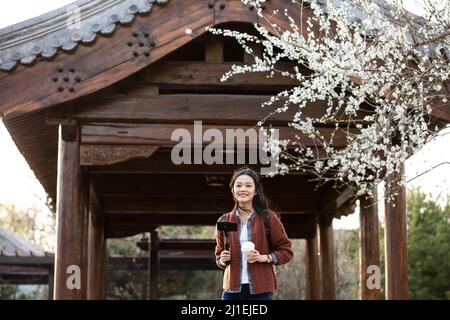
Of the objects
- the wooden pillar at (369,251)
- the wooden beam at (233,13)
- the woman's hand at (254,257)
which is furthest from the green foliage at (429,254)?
the woman's hand at (254,257)

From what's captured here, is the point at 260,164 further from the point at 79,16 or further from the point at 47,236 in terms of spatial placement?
the point at 47,236

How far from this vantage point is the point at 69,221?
23.7 ft

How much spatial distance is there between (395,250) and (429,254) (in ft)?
45.1

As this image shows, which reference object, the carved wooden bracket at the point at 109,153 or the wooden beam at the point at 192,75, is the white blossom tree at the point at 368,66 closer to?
the wooden beam at the point at 192,75

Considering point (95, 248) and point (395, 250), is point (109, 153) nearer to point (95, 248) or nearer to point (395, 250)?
point (395, 250)

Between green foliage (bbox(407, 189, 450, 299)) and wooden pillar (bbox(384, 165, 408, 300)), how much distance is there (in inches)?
496

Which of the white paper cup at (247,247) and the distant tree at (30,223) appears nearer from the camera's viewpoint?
the white paper cup at (247,247)

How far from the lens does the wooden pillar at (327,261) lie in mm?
12055

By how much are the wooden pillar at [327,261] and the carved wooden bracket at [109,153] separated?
17.0ft

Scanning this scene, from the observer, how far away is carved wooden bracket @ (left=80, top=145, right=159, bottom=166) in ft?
24.1

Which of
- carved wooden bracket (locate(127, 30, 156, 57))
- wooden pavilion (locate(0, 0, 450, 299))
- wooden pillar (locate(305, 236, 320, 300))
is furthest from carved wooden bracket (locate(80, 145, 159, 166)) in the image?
wooden pillar (locate(305, 236, 320, 300))

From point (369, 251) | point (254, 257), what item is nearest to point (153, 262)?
point (369, 251)
